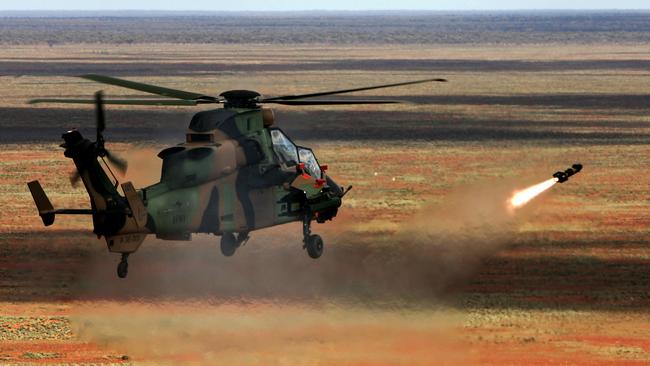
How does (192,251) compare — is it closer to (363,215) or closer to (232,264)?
(232,264)

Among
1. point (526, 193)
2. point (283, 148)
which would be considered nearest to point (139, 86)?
point (283, 148)

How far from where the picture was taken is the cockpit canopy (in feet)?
96.7

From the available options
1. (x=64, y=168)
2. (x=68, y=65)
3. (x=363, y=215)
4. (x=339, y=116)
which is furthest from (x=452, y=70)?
(x=363, y=215)

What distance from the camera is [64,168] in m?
60.0

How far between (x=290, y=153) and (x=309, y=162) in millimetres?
802

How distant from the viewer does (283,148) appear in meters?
29.6

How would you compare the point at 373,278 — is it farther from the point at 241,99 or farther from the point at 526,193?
the point at 241,99

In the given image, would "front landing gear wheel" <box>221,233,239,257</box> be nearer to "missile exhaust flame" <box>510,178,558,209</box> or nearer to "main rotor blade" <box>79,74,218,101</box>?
"main rotor blade" <box>79,74,218,101</box>

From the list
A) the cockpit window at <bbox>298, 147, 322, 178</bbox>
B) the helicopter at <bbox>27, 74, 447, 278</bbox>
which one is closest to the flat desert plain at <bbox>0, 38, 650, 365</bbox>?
the helicopter at <bbox>27, 74, 447, 278</bbox>

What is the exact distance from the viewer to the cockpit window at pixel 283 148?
96.6ft

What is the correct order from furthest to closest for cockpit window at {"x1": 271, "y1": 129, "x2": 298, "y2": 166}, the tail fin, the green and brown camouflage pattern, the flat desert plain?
cockpit window at {"x1": 271, "y1": 129, "x2": 298, "y2": 166} → the flat desert plain → the green and brown camouflage pattern → the tail fin

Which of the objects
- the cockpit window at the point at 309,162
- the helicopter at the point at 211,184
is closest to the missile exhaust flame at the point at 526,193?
the helicopter at the point at 211,184

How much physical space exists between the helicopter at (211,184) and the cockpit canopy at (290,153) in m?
0.02

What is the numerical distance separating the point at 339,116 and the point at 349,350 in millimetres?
64905
